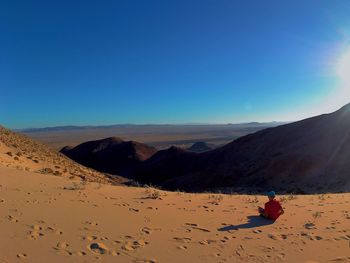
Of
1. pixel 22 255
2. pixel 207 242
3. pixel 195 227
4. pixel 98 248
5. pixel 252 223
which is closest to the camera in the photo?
pixel 22 255

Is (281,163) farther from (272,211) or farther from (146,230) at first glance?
(146,230)

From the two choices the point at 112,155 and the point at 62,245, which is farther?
the point at 112,155

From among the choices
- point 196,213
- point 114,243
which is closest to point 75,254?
point 114,243

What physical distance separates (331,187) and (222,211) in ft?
52.1

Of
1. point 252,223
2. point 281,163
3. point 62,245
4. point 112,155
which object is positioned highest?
point 62,245

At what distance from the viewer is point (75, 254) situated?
19.1 ft

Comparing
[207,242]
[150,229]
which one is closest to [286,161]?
[150,229]

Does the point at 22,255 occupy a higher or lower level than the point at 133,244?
higher

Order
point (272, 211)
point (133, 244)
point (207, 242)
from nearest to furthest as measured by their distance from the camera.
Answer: point (133, 244)
point (207, 242)
point (272, 211)

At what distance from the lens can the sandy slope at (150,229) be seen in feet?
20.0

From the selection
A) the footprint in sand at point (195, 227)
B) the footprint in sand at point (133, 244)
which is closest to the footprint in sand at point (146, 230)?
the footprint in sand at point (133, 244)

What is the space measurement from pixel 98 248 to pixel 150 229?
1353 mm

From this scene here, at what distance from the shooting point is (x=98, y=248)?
6141mm

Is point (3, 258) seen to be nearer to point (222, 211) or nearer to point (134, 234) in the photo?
point (134, 234)
